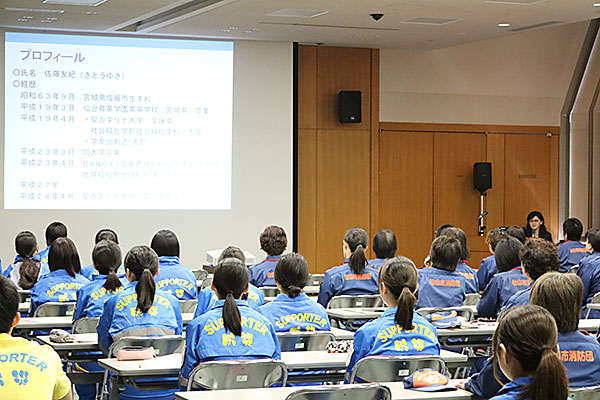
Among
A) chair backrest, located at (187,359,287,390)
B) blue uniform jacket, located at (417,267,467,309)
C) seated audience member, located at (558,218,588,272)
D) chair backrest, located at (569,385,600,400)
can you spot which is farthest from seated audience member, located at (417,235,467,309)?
seated audience member, located at (558,218,588,272)

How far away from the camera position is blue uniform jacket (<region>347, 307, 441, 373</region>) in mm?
4043

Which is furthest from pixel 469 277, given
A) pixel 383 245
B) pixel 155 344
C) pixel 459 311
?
pixel 155 344

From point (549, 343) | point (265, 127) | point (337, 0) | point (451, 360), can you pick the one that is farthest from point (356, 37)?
point (549, 343)

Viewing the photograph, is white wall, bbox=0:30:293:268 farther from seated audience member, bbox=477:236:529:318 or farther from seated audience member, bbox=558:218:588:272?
seated audience member, bbox=477:236:529:318

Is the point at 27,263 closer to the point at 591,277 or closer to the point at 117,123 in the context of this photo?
the point at 117,123

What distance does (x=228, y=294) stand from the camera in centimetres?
414

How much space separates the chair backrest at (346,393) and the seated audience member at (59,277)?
11.4 ft

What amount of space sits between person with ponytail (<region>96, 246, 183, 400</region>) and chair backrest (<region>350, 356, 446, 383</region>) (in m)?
1.38

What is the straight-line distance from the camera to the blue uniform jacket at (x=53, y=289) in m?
6.22

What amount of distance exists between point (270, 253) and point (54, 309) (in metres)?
2.08

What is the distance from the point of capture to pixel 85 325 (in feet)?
17.7

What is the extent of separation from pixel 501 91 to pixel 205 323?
35.2ft

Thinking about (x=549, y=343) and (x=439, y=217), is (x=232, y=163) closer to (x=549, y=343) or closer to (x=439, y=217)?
(x=439, y=217)

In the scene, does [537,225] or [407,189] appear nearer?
[537,225]
